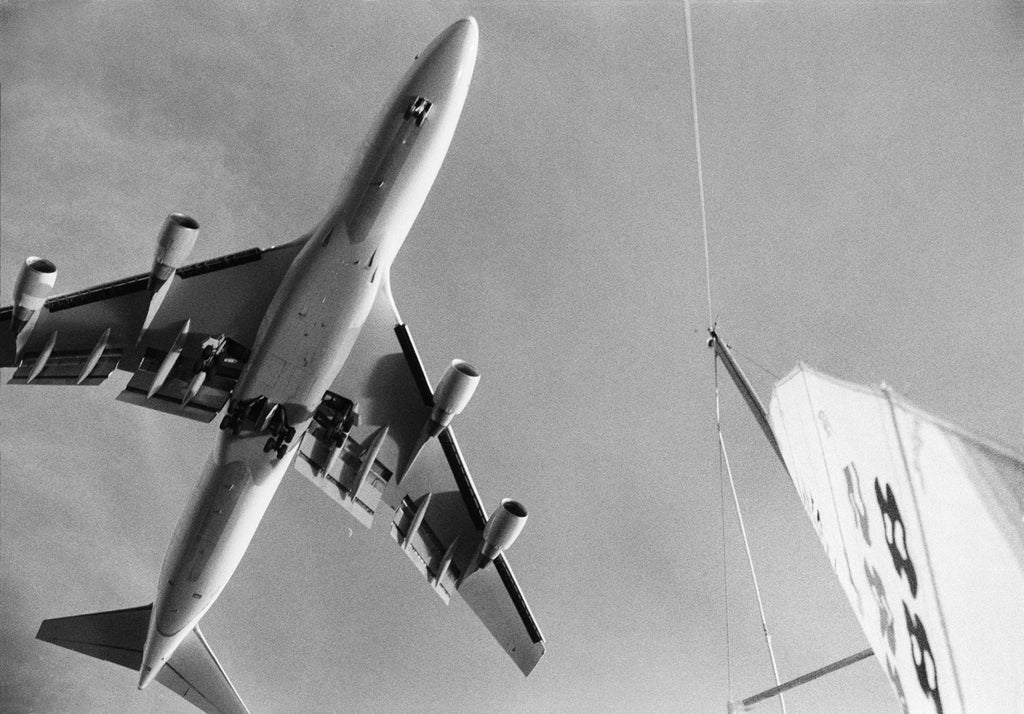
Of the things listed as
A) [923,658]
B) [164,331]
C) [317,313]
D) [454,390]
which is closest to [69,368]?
[164,331]

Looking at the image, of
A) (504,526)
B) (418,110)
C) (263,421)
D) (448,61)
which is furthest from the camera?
(504,526)

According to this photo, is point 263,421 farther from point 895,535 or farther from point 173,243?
point 895,535

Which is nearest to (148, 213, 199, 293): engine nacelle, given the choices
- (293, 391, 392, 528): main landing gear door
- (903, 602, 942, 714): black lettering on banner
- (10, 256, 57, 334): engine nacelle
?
(10, 256, 57, 334): engine nacelle

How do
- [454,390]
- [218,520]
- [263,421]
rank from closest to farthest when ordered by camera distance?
[218,520] → [263,421] → [454,390]

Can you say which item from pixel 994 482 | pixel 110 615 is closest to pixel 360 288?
pixel 110 615

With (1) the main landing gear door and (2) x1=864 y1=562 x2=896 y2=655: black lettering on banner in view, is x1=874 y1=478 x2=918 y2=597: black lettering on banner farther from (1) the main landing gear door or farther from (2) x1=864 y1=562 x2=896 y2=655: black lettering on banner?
(1) the main landing gear door

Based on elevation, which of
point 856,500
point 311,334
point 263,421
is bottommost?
point 856,500

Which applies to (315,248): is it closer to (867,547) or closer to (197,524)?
(197,524)

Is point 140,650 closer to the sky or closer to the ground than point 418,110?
closer to the ground
